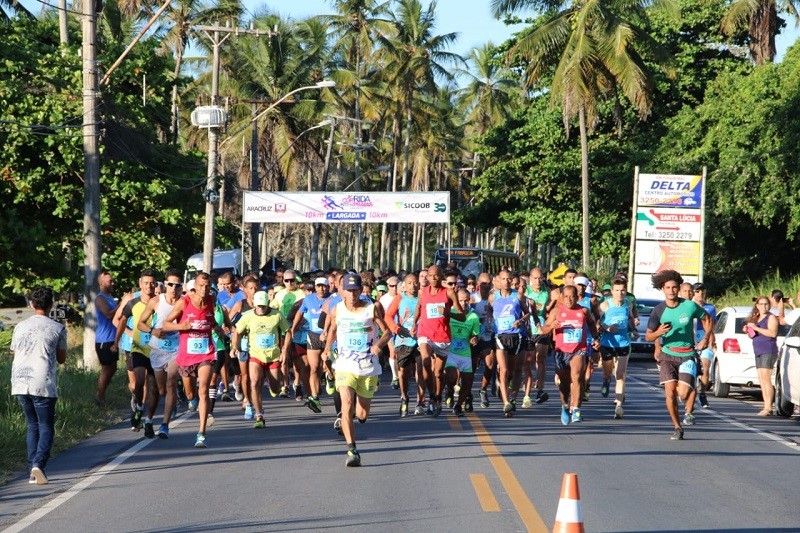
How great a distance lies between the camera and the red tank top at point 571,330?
51.2 feet

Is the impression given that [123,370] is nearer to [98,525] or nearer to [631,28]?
[98,525]

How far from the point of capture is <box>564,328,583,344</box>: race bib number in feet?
51.2

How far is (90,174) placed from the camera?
20.4 meters

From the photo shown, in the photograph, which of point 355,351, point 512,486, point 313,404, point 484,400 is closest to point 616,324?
point 484,400

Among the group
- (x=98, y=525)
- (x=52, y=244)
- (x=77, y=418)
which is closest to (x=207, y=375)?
(x=77, y=418)

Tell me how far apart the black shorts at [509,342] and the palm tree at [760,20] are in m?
28.5

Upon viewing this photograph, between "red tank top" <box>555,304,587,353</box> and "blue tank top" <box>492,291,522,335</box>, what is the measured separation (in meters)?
1.43

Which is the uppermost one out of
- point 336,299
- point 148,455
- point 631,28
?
point 631,28

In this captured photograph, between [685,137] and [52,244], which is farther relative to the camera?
[685,137]

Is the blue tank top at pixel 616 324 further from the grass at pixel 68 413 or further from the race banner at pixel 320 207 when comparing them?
the race banner at pixel 320 207

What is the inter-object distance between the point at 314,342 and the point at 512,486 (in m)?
7.75

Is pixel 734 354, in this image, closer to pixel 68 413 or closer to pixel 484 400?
pixel 484 400

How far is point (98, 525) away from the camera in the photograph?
860cm

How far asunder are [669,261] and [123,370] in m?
17.5
